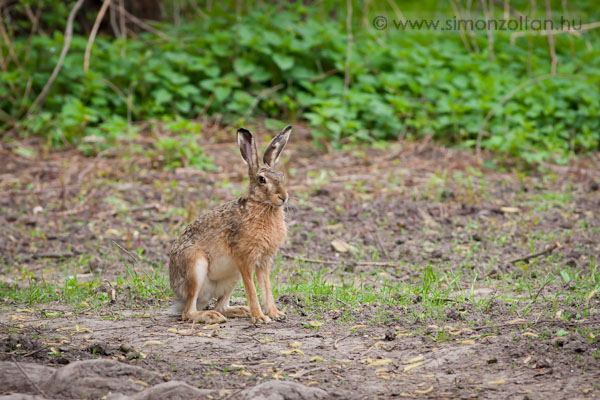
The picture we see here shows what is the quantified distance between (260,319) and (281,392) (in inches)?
60.2

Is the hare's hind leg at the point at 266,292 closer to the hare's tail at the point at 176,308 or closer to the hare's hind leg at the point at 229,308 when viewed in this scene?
the hare's hind leg at the point at 229,308

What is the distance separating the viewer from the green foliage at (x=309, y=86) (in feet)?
34.1

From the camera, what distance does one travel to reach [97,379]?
3744 millimetres

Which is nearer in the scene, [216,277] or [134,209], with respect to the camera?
[216,277]

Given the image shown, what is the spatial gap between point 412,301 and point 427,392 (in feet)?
5.59

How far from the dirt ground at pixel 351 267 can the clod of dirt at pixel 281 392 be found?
14cm

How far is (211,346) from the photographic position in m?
4.67

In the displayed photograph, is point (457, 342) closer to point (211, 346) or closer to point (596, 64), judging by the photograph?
point (211, 346)

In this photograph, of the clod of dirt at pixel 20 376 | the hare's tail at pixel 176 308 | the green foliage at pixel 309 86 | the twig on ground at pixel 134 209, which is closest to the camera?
the clod of dirt at pixel 20 376

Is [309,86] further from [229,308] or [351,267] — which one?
[229,308]

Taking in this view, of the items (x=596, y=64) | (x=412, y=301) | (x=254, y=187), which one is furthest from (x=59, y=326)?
(x=596, y=64)

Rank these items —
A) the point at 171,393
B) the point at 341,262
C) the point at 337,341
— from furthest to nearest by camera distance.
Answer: the point at 341,262 < the point at 337,341 < the point at 171,393

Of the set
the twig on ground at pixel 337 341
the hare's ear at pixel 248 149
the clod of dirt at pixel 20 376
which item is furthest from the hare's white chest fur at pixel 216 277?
the clod of dirt at pixel 20 376

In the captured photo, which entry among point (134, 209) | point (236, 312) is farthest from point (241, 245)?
point (134, 209)
